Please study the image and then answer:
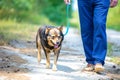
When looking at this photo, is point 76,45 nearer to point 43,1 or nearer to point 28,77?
point 28,77

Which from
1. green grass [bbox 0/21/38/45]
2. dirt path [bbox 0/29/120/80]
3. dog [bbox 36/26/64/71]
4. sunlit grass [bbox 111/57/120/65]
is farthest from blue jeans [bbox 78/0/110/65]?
green grass [bbox 0/21/38/45]

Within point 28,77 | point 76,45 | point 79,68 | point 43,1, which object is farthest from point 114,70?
point 43,1

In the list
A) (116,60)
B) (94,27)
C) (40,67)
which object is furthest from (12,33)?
(94,27)

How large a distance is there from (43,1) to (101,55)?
36.4 m

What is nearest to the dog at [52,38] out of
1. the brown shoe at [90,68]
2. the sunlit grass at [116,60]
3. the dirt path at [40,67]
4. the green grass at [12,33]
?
the dirt path at [40,67]

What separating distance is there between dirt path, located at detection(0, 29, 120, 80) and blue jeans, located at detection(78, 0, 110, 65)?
1.20ft

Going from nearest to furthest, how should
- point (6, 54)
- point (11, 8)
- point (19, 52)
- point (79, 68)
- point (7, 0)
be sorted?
point (79, 68), point (6, 54), point (19, 52), point (7, 0), point (11, 8)

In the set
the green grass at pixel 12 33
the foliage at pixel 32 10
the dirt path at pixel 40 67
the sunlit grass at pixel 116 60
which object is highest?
the dirt path at pixel 40 67

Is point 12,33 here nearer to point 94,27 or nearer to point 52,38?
point 52,38

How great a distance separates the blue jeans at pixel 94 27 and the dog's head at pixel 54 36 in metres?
0.48

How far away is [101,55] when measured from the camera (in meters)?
9.31

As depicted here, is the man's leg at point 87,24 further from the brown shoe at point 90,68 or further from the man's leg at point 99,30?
the man's leg at point 99,30

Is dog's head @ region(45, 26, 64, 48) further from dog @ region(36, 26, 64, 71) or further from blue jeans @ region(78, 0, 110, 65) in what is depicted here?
blue jeans @ region(78, 0, 110, 65)

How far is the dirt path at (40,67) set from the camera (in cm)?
885
